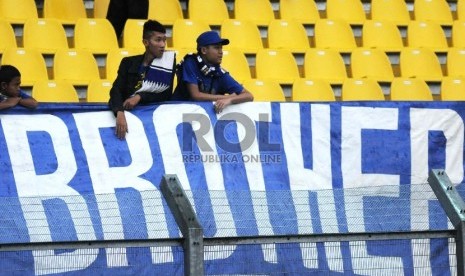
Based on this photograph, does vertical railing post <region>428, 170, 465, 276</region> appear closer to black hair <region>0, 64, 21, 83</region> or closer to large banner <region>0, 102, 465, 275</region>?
large banner <region>0, 102, 465, 275</region>

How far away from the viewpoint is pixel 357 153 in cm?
823

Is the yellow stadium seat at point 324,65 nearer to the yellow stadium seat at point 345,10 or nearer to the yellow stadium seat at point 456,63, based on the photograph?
the yellow stadium seat at point 345,10

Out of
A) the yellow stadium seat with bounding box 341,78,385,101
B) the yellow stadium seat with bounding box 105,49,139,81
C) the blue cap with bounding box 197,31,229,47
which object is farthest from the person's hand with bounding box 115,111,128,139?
the yellow stadium seat with bounding box 341,78,385,101

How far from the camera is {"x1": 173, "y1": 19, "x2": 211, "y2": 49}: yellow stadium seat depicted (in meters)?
10.7

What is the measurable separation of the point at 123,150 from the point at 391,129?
180 centimetres

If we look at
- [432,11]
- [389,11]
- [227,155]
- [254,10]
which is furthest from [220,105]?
[432,11]

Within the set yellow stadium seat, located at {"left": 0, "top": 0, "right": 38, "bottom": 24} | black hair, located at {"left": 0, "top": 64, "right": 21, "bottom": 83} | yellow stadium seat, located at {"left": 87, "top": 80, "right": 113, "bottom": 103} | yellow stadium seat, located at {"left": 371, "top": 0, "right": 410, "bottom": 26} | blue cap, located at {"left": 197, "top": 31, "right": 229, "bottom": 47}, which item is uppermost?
blue cap, located at {"left": 197, "top": 31, "right": 229, "bottom": 47}

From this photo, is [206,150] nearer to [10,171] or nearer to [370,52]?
[10,171]

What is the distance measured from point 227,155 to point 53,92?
2097mm

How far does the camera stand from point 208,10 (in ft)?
37.2

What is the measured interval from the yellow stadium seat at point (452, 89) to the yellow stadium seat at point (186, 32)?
83.3 inches

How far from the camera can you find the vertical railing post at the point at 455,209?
6.07 m

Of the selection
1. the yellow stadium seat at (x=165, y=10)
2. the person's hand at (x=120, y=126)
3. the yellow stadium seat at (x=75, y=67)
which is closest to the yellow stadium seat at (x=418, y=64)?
the yellow stadium seat at (x=165, y=10)

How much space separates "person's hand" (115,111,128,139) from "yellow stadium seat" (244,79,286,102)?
2.23 meters
